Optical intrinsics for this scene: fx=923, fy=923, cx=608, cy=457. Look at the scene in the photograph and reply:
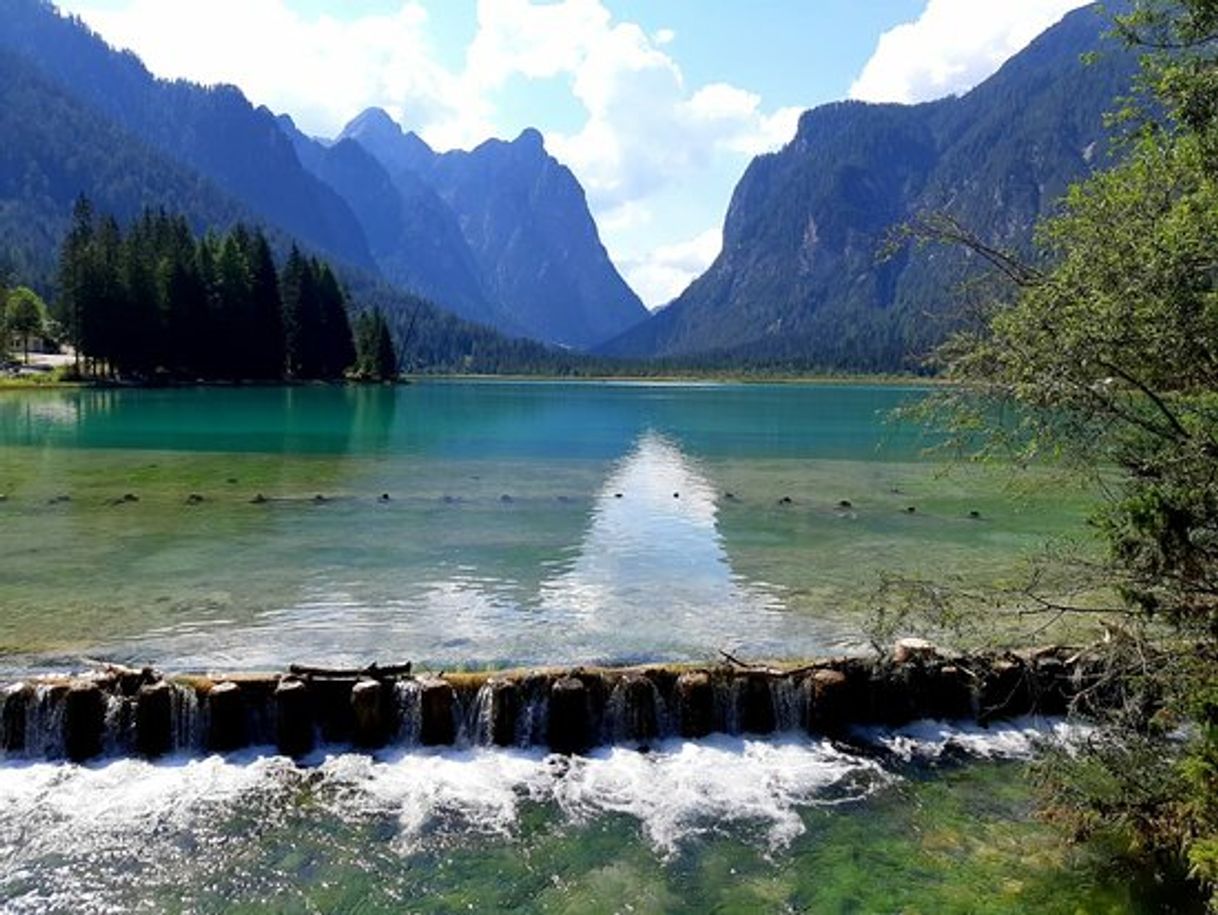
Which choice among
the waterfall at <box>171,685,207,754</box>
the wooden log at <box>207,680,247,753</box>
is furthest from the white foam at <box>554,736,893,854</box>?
the waterfall at <box>171,685,207,754</box>

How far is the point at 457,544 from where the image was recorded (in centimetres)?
3097

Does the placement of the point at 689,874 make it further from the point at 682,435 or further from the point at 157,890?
the point at 682,435

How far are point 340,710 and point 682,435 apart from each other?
67.4 meters

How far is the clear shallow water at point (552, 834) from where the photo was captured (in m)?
10.8

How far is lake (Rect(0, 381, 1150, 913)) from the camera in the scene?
11.2m

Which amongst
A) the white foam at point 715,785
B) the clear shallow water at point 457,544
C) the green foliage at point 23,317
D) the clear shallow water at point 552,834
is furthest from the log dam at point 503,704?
the green foliage at point 23,317

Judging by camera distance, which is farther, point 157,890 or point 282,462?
point 282,462

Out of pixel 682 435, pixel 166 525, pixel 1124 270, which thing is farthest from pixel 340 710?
pixel 682 435

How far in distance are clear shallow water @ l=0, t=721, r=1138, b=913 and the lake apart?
45 mm

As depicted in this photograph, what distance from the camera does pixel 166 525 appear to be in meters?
32.1

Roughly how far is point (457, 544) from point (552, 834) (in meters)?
19.3

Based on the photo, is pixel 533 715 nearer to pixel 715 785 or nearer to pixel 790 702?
pixel 715 785

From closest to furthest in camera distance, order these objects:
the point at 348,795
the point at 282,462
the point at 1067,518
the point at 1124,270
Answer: the point at 1124,270
the point at 348,795
the point at 1067,518
the point at 282,462

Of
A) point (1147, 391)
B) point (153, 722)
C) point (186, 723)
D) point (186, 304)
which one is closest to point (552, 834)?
point (186, 723)
